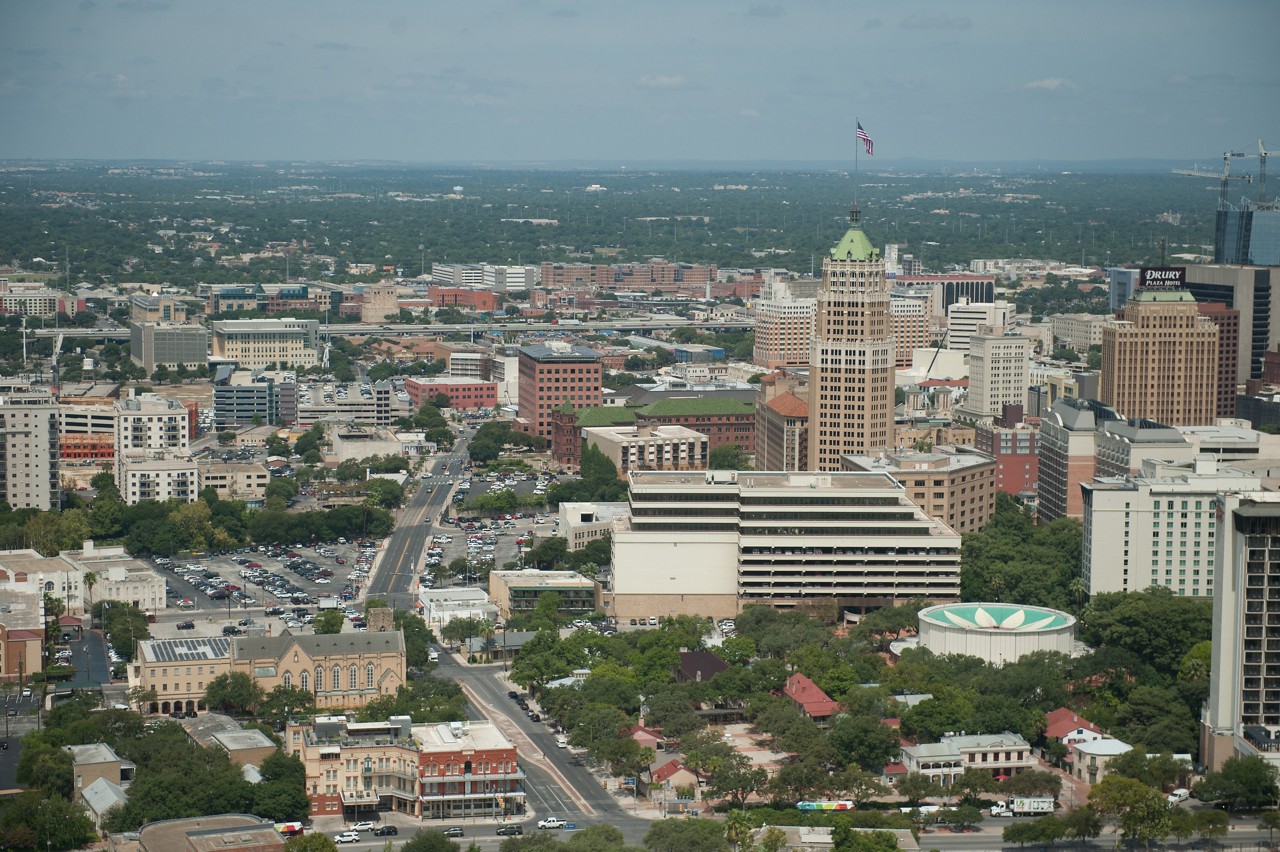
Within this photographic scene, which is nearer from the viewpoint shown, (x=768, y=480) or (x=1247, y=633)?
(x=1247, y=633)

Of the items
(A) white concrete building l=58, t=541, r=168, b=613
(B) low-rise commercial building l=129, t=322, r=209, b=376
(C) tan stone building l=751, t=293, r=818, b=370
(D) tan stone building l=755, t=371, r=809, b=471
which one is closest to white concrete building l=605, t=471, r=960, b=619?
(D) tan stone building l=755, t=371, r=809, b=471

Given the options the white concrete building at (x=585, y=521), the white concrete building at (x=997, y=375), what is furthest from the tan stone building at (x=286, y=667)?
the white concrete building at (x=997, y=375)

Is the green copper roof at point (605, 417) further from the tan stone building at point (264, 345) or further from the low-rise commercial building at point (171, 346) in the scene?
the low-rise commercial building at point (171, 346)

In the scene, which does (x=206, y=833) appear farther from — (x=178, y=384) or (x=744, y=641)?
(x=178, y=384)

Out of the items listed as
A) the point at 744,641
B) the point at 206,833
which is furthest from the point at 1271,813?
the point at 206,833

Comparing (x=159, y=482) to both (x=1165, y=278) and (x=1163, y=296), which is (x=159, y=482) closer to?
(x=1163, y=296)

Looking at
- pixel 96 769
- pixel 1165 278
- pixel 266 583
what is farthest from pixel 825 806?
pixel 1165 278
